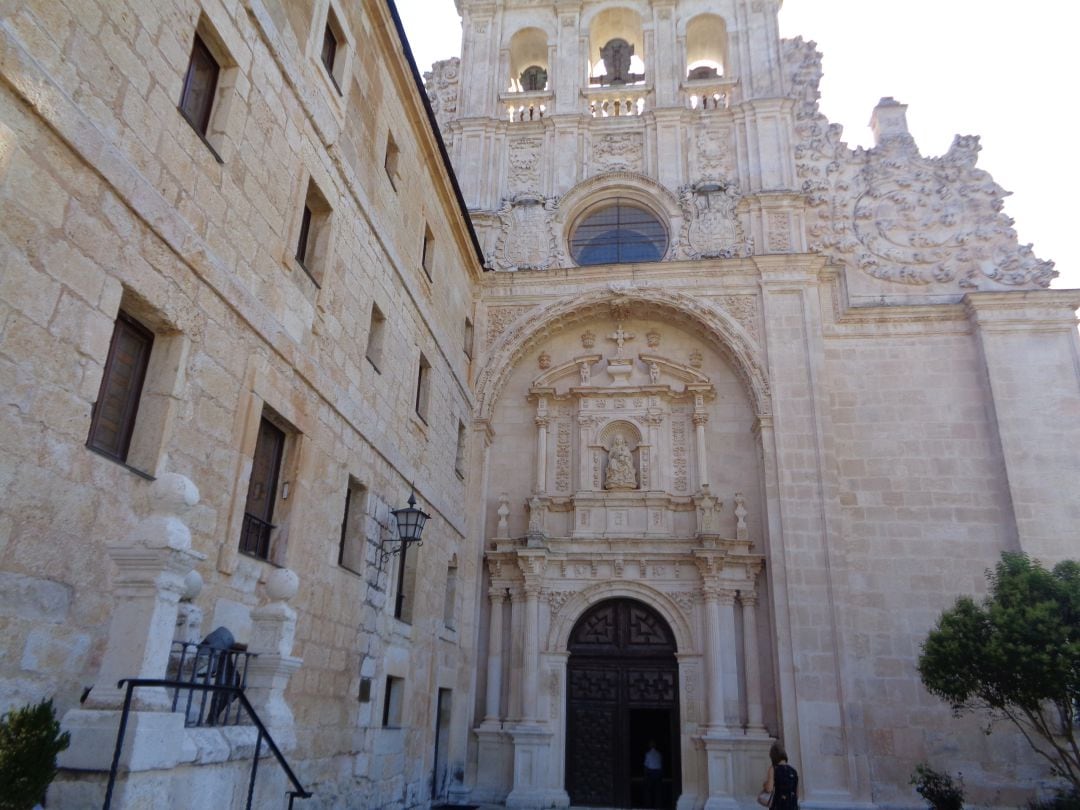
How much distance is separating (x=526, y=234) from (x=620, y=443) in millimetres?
4784

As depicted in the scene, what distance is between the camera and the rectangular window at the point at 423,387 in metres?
12.5

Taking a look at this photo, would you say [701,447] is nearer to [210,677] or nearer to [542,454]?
[542,454]

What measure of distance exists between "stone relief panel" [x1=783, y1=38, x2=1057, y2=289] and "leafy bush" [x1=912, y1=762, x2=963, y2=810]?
343 inches

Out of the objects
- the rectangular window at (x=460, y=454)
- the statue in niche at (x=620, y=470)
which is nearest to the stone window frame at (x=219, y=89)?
the rectangular window at (x=460, y=454)

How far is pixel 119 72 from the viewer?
532 cm

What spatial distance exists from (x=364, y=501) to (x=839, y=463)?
29.0 ft

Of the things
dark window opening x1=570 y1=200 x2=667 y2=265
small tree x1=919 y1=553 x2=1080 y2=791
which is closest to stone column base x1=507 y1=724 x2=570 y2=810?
small tree x1=919 y1=553 x2=1080 y2=791

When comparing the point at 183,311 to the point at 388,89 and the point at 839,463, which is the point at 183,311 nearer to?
the point at 388,89

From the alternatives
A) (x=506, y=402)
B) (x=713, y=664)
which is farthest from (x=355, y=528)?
(x=506, y=402)

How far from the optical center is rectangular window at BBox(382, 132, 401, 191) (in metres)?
11.3

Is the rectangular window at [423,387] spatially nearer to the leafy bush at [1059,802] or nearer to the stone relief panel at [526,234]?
the stone relief panel at [526,234]

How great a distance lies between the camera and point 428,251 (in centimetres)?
1322

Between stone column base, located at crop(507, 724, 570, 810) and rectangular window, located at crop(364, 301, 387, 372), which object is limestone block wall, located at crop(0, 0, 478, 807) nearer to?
rectangular window, located at crop(364, 301, 387, 372)

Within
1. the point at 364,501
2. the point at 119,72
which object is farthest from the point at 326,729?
the point at 119,72
